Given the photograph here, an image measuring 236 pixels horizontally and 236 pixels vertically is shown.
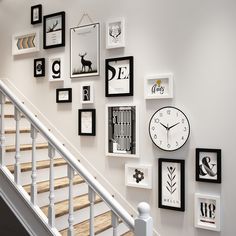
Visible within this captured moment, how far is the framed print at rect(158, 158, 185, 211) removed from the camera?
2.84 metres

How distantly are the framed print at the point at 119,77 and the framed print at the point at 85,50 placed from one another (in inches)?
6.9

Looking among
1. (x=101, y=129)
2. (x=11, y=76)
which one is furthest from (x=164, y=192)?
(x=11, y=76)

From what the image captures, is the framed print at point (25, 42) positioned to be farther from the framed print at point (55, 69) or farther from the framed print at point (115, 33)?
the framed print at point (115, 33)

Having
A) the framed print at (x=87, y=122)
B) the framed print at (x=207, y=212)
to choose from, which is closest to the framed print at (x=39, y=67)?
the framed print at (x=87, y=122)

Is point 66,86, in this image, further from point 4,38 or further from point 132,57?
point 4,38

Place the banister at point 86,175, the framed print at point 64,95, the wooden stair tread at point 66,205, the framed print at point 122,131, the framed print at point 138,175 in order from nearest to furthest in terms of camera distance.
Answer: the banister at point 86,175 → the wooden stair tread at point 66,205 → the framed print at point 138,175 → the framed print at point 122,131 → the framed print at point 64,95

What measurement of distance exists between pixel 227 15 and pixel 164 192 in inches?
67.3

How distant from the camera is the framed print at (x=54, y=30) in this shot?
11.8 feet

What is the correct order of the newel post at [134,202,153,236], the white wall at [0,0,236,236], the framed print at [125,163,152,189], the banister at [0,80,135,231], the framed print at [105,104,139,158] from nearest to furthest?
the newel post at [134,202,153,236] < the banister at [0,80,135,231] < the white wall at [0,0,236,236] < the framed print at [125,163,152,189] < the framed print at [105,104,139,158]

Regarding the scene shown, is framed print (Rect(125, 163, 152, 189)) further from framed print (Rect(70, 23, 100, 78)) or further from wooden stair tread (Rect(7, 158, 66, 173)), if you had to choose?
framed print (Rect(70, 23, 100, 78))

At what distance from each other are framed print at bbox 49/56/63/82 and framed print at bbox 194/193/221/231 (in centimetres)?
204

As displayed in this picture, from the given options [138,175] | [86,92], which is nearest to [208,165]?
[138,175]

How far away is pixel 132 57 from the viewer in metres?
3.12

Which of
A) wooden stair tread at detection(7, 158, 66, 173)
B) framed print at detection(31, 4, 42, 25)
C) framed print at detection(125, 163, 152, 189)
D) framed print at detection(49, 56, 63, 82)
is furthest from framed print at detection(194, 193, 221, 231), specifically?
framed print at detection(31, 4, 42, 25)
